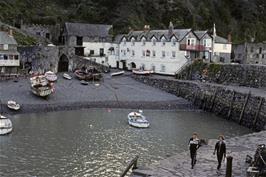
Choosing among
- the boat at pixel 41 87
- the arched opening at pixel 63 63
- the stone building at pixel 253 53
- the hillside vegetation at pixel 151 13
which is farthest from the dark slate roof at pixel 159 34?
the boat at pixel 41 87

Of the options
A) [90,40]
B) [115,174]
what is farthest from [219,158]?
[90,40]

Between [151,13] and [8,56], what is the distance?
5553 centimetres

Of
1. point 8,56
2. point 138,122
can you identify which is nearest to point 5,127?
point 138,122

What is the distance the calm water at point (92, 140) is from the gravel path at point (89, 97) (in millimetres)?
2362

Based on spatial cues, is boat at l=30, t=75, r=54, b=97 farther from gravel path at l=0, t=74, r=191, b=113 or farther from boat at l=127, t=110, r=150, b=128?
boat at l=127, t=110, r=150, b=128

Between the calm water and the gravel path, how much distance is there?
236cm

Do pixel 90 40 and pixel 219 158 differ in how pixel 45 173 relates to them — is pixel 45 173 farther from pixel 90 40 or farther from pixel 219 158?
pixel 90 40

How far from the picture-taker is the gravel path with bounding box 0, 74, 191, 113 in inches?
2196

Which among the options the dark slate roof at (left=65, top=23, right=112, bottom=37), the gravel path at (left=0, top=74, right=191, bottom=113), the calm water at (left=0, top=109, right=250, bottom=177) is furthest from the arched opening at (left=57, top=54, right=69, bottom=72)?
the calm water at (left=0, top=109, right=250, bottom=177)

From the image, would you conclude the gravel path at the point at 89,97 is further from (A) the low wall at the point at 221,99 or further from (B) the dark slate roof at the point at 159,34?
(B) the dark slate roof at the point at 159,34

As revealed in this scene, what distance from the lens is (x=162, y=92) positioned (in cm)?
6800

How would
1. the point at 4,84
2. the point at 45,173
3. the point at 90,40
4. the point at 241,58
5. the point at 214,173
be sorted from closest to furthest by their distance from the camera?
the point at 214,173 < the point at 45,173 < the point at 4,84 < the point at 90,40 < the point at 241,58

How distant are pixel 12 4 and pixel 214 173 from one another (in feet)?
317

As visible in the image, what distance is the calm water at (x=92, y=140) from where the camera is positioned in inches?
1214
